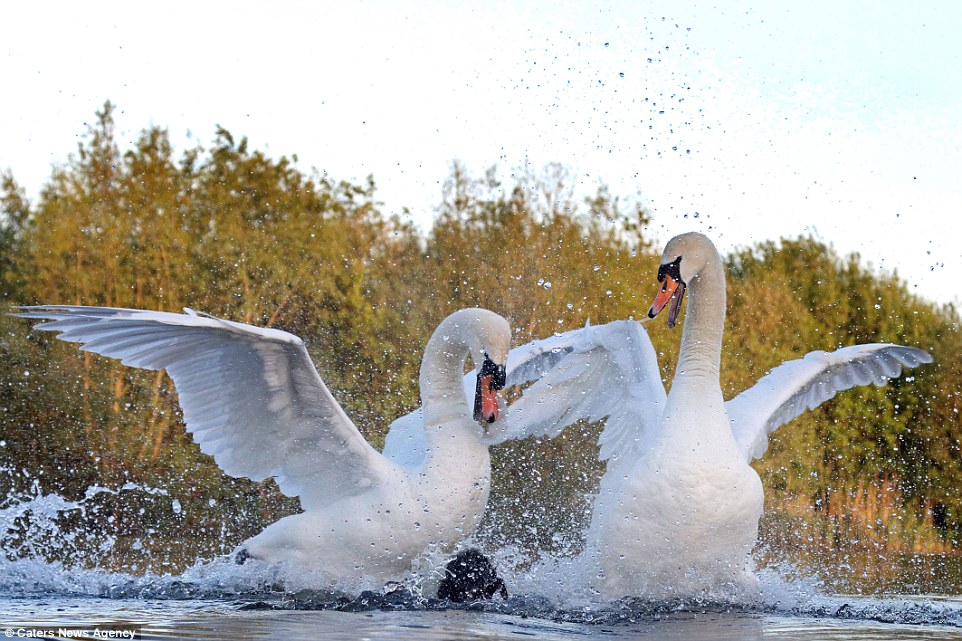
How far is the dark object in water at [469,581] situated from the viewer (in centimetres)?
616

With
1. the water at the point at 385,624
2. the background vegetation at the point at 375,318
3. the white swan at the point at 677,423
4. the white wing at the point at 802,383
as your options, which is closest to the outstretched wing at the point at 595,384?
the white swan at the point at 677,423

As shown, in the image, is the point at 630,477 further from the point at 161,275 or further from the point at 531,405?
the point at 161,275

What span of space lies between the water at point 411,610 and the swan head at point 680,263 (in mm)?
1602

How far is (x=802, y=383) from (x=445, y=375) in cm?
229

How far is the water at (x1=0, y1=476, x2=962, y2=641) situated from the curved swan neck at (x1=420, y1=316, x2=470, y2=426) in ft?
2.58

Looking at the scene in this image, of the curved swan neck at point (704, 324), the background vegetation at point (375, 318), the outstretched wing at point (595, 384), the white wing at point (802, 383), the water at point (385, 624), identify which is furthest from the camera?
the background vegetation at point (375, 318)

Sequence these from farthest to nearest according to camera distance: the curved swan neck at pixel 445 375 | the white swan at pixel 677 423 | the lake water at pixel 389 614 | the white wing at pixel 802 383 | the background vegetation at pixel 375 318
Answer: the background vegetation at pixel 375 318 → the white wing at pixel 802 383 → the curved swan neck at pixel 445 375 → the white swan at pixel 677 423 → the lake water at pixel 389 614

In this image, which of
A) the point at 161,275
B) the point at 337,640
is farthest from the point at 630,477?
the point at 161,275

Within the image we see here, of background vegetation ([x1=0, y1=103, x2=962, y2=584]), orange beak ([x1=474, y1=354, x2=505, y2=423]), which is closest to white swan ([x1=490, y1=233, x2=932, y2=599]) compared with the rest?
orange beak ([x1=474, y1=354, x2=505, y2=423])

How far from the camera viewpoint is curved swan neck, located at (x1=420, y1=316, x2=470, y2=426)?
6559 mm

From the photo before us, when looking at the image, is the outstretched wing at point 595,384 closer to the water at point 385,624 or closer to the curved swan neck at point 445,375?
the curved swan neck at point 445,375

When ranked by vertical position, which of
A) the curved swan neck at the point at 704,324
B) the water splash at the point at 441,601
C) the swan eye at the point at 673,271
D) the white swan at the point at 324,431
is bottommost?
the water splash at the point at 441,601

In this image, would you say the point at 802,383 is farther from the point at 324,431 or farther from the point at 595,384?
the point at 324,431

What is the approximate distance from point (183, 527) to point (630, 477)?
8.92 meters
